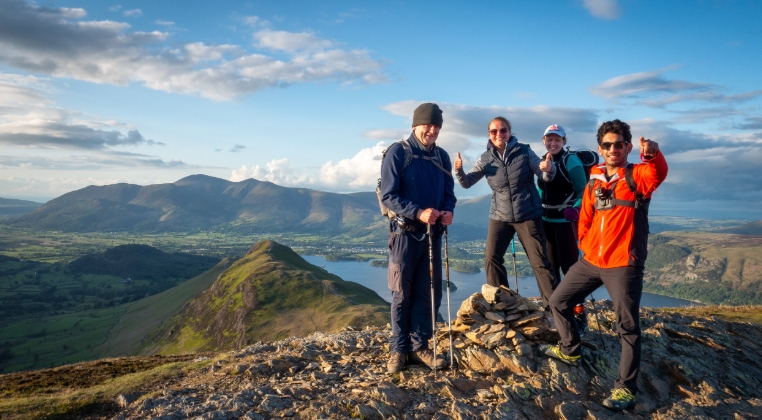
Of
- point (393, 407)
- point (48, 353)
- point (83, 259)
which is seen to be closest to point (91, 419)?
point (393, 407)

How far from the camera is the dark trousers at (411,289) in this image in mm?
7199

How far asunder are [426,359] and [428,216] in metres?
2.71

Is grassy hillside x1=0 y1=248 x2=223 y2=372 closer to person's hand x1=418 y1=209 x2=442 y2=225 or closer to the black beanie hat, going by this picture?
person's hand x1=418 y1=209 x2=442 y2=225

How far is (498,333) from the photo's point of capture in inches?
328

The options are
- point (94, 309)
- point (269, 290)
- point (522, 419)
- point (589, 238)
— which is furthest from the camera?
point (94, 309)

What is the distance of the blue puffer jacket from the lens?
8.12 metres

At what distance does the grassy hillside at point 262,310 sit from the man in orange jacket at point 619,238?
159ft

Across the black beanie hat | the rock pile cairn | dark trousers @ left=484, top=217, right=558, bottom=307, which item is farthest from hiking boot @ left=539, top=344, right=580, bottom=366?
the black beanie hat

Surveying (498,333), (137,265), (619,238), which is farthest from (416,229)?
(137,265)

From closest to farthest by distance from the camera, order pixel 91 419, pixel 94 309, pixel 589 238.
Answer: pixel 589 238, pixel 91 419, pixel 94 309

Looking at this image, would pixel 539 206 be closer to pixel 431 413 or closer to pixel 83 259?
pixel 431 413

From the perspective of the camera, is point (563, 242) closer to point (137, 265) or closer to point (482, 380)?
point (482, 380)

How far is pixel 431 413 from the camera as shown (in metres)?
6.27

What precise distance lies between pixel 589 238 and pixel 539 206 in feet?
5.28
